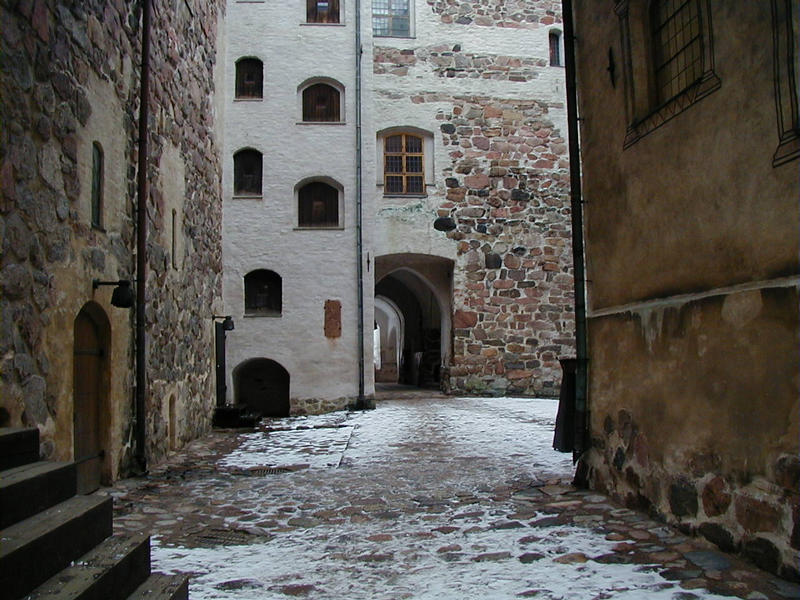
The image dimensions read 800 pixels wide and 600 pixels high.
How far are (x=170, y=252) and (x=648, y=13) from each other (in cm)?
601

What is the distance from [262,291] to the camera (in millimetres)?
13992

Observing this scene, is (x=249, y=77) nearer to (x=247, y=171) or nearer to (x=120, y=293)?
(x=247, y=171)

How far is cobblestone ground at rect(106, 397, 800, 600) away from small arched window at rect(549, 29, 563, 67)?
1084 centimetres

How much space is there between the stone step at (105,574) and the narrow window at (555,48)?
15.2 m

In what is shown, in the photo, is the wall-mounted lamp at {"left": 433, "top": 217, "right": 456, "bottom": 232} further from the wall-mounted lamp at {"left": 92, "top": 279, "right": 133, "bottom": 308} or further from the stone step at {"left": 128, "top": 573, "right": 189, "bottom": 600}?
the stone step at {"left": 128, "top": 573, "right": 189, "bottom": 600}

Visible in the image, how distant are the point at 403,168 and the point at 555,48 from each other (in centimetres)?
491

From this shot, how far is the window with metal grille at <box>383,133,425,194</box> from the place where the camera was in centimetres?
1501

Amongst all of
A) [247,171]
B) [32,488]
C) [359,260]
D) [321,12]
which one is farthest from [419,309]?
[32,488]

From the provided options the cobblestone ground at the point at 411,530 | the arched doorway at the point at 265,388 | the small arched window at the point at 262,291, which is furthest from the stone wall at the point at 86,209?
the arched doorway at the point at 265,388

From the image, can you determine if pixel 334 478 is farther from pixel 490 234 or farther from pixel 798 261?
pixel 490 234

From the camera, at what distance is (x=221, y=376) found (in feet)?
39.6

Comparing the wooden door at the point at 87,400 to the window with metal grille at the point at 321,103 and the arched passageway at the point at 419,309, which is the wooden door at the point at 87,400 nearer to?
the window with metal grille at the point at 321,103

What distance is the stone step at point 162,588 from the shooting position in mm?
2912

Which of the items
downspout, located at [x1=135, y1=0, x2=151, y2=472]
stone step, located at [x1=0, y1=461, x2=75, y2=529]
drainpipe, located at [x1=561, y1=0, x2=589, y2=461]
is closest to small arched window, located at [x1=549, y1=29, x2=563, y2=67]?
drainpipe, located at [x1=561, y1=0, x2=589, y2=461]
